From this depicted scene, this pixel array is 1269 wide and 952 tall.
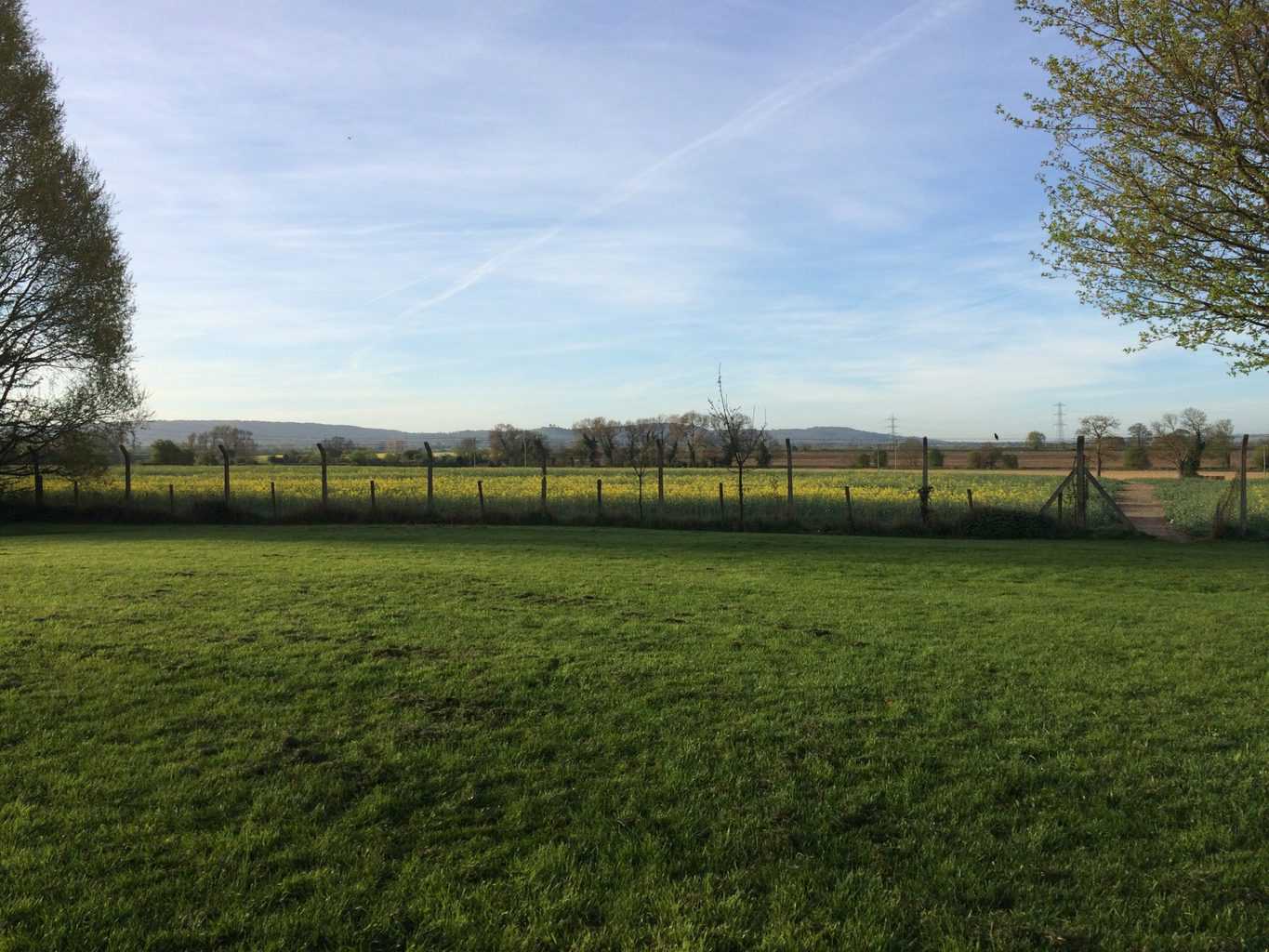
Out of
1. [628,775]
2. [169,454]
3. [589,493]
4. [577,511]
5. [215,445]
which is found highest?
[215,445]

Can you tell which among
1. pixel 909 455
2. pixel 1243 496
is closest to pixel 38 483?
pixel 1243 496

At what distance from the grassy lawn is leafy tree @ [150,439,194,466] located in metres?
56.5

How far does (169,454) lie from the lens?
58.8m

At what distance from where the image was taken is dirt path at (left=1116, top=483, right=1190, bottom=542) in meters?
19.1

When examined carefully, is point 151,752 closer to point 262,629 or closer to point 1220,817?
point 262,629

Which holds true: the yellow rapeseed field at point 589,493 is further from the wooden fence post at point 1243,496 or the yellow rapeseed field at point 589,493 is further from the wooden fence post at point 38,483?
the wooden fence post at point 1243,496

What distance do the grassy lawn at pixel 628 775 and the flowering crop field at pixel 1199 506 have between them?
491 inches

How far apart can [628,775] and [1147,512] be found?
90.8ft

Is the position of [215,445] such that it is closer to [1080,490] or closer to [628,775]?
[1080,490]

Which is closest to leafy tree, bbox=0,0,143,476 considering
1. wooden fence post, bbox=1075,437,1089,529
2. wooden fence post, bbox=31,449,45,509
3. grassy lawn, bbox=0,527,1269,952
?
wooden fence post, bbox=31,449,45,509

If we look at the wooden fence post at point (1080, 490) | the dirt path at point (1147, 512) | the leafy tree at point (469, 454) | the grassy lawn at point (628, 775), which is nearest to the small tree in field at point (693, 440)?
the leafy tree at point (469, 454)

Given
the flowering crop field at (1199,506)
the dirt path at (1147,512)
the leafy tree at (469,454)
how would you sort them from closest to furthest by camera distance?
the flowering crop field at (1199,506), the dirt path at (1147,512), the leafy tree at (469,454)

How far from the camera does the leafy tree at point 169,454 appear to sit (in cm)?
5841

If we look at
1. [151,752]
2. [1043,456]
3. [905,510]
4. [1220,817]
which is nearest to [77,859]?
[151,752]
